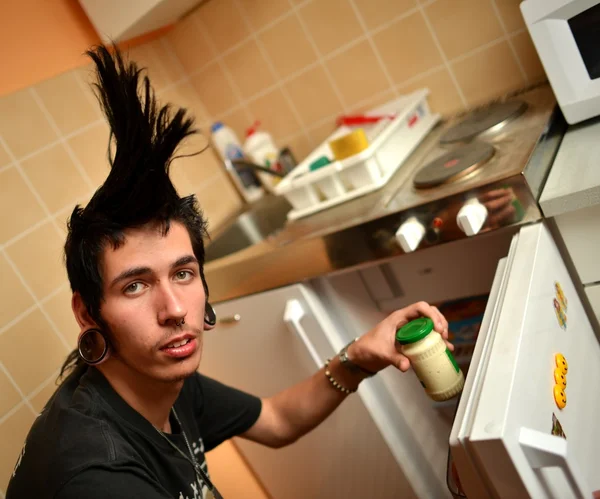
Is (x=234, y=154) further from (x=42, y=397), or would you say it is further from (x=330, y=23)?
(x=42, y=397)

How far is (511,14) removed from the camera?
1.46 m

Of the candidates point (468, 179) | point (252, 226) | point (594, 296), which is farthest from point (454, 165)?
point (252, 226)

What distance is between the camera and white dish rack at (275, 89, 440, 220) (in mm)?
Result: 1383

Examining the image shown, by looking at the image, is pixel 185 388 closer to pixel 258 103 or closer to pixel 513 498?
pixel 513 498

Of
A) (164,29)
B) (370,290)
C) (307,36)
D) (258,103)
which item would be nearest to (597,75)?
(370,290)

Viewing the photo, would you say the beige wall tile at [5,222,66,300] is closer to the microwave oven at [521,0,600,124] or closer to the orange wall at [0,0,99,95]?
the orange wall at [0,0,99,95]

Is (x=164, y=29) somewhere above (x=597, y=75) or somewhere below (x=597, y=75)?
above

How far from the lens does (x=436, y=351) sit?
0.81m

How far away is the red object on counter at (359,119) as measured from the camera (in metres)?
1.62

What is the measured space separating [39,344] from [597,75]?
1.36 meters

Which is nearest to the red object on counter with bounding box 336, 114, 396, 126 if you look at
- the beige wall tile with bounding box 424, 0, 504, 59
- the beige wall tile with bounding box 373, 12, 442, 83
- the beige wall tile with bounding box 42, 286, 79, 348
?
the beige wall tile with bounding box 373, 12, 442, 83

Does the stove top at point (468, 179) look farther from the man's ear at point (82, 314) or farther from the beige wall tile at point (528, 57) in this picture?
the man's ear at point (82, 314)

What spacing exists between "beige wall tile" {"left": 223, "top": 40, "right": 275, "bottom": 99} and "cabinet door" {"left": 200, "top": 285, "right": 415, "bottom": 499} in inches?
29.3

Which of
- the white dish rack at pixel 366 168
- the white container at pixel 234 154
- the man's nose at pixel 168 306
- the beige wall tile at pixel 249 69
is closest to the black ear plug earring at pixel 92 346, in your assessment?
the man's nose at pixel 168 306
